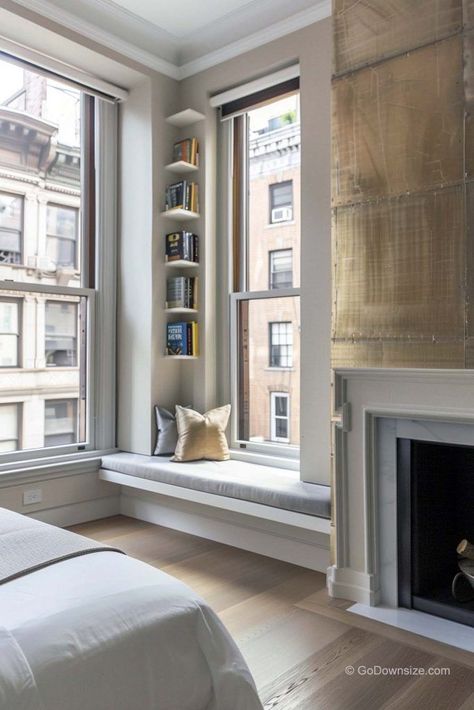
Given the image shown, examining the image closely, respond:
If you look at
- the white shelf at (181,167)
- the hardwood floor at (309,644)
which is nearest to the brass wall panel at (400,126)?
the white shelf at (181,167)

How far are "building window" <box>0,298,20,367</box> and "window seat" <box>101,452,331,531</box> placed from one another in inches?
35.0

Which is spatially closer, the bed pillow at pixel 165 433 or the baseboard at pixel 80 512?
the baseboard at pixel 80 512

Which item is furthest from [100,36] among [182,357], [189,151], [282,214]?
[182,357]

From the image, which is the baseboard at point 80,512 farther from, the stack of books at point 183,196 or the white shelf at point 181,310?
the stack of books at point 183,196

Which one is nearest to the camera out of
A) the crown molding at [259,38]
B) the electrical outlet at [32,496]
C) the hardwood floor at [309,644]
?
the hardwood floor at [309,644]

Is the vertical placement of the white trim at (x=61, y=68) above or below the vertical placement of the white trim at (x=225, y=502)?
above

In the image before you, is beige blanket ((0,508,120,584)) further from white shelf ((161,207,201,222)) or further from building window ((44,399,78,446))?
white shelf ((161,207,201,222))

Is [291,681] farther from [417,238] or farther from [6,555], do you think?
[417,238]

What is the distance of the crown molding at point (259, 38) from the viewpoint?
3141 mm

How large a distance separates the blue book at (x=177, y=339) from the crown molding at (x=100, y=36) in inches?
68.6

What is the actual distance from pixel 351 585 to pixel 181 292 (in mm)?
2140

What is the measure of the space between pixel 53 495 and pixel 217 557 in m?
1.16

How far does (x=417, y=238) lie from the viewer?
247 centimetres

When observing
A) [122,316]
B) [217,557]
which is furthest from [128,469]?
[122,316]
